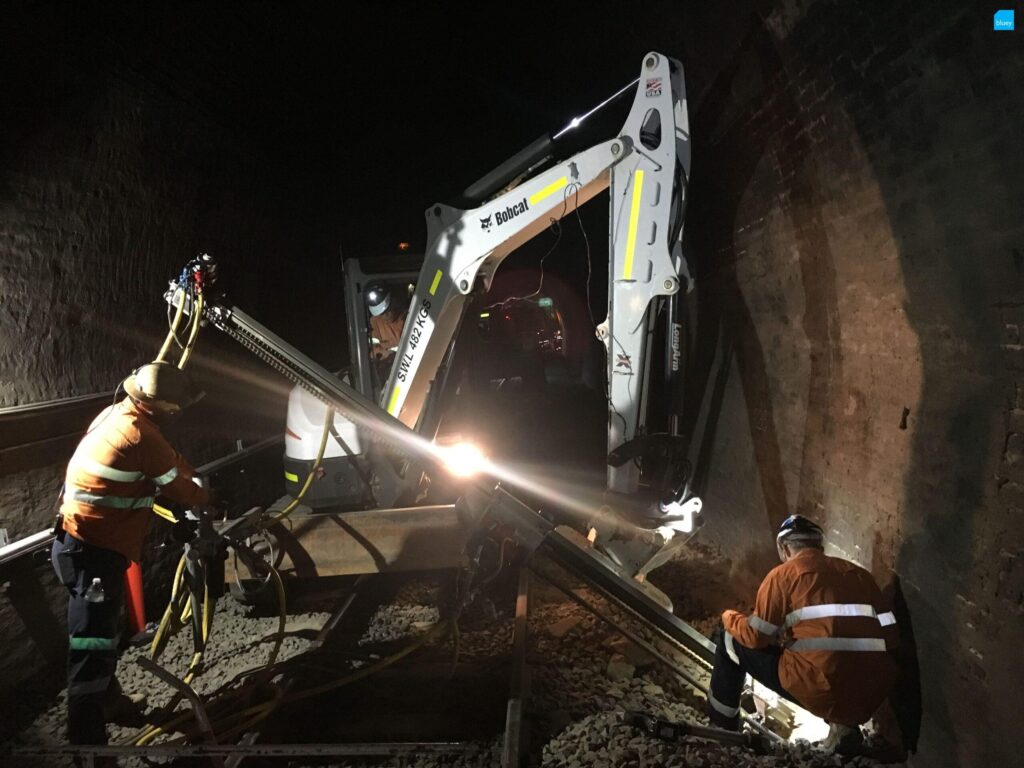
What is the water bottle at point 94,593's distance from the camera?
10.5 ft

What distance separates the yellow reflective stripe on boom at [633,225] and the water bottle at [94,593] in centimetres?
355

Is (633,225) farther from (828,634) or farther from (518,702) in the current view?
(518,702)

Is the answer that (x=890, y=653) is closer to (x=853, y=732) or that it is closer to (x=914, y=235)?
(x=853, y=732)

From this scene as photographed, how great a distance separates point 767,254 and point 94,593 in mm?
5153

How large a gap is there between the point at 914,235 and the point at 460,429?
3717mm

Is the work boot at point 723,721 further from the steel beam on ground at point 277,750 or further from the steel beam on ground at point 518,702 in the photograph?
the steel beam on ground at point 277,750

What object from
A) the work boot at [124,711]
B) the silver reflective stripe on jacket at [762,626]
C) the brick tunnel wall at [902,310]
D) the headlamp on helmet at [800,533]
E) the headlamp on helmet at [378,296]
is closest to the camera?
the brick tunnel wall at [902,310]

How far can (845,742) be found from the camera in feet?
9.46

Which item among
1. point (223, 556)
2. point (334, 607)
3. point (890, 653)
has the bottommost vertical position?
point (334, 607)

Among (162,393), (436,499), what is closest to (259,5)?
(162,393)

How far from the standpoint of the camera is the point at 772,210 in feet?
14.5

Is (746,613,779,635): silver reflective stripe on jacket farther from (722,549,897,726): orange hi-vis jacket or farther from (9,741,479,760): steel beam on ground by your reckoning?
(9,741,479,760): steel beam on ground

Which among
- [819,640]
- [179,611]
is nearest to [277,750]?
[179,611]

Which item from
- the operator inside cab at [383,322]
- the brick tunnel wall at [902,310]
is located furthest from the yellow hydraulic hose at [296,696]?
the brick tunnel wall at [902,310]
